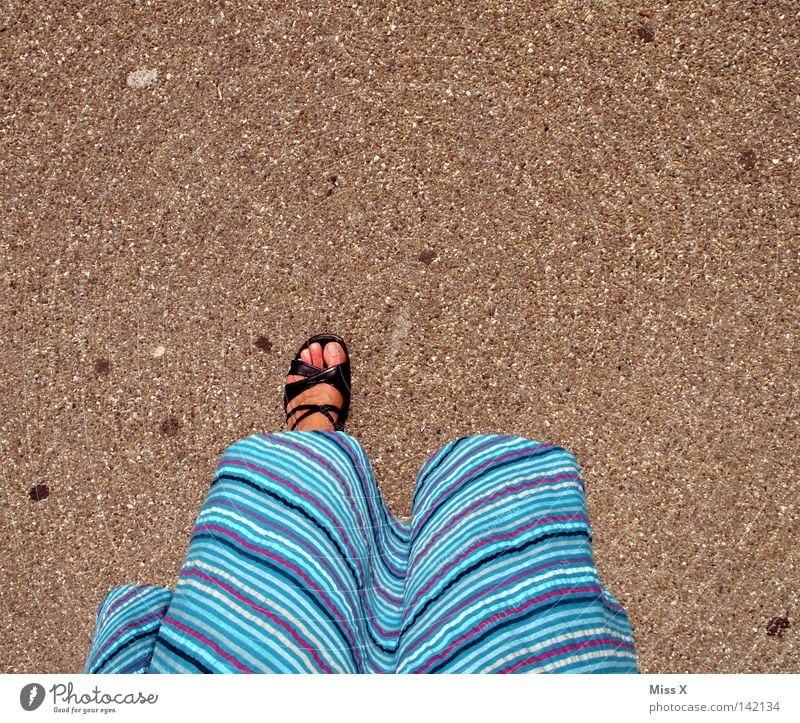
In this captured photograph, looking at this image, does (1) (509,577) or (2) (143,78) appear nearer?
(1) (509,577)

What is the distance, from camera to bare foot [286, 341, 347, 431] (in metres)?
1.73

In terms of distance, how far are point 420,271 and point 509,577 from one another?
0.96 m

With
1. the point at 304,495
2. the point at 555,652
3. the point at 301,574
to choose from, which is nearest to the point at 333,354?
the point at 304,495

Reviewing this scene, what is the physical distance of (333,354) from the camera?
1.76 metres

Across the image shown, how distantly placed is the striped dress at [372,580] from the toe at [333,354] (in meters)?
0.43

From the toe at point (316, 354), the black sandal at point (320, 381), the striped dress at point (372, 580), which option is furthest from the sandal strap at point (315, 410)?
the striped dress at point (372, 580)

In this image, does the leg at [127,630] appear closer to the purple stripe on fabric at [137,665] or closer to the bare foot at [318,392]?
the purple stripe on fabric at [137,665]

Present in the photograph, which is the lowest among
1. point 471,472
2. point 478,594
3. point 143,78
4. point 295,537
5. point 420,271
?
point 478,594

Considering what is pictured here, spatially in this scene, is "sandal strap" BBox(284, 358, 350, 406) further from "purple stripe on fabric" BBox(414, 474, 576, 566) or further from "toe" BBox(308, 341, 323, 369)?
"purple stripe on fabric" BBox(414, 474, 576, 566)

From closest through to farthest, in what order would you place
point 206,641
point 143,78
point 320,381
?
point 206,641, point 320,381, point 143,78

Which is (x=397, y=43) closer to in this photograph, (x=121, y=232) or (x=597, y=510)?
(x=121, y=232)

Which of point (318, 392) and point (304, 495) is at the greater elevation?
point (318, 392)

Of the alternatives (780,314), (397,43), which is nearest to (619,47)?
(397,43)
